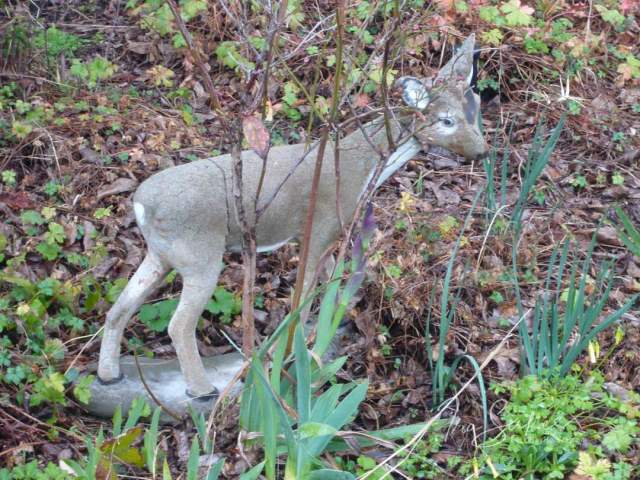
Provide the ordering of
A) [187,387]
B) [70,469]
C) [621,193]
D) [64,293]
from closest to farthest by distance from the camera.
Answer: [70,469], [187,387], [64,293], [621,193]

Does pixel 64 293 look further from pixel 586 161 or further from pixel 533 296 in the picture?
pixel 586 161

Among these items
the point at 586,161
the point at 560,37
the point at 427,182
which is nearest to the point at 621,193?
the point at 586,161

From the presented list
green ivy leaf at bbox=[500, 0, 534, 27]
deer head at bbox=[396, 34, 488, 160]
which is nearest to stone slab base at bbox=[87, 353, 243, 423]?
deer head at bbox=[396, 34, 488, 160]

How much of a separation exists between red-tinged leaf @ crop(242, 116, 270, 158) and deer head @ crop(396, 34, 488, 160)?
114cm

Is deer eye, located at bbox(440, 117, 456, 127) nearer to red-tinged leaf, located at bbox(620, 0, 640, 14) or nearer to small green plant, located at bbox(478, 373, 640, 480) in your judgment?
small green plant, located at bbox(478, 373, 640, 480)

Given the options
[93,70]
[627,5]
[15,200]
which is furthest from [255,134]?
[627,5]

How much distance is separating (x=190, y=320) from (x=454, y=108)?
1.46m

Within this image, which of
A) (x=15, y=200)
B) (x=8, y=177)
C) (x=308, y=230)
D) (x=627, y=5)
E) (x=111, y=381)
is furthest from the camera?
(x=627, y=5)

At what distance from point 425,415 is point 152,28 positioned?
401cm

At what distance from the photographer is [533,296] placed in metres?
4.52

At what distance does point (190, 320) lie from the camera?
140 inches

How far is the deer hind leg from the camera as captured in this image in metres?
3.66

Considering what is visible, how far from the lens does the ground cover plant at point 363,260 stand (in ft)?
11.0

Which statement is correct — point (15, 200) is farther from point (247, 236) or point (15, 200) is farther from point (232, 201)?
point (247, 236)
